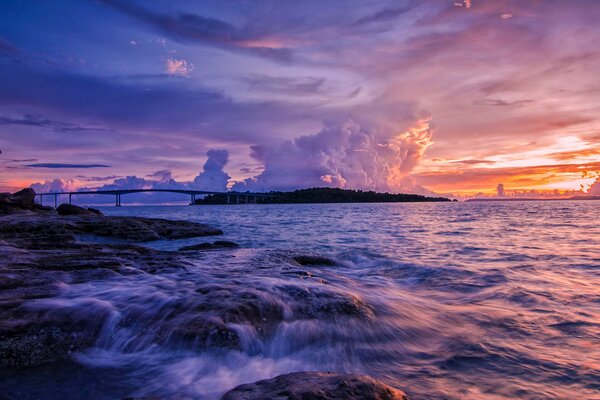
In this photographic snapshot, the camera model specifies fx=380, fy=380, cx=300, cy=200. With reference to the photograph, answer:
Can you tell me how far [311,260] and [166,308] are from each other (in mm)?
6751

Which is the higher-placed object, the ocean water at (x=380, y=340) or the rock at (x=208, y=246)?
the rock at (x=208, y=246)

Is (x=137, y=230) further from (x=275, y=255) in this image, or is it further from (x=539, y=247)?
(x=539, y=247)

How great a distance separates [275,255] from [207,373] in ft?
25.7

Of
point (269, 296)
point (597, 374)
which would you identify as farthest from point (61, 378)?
point (597, 374)

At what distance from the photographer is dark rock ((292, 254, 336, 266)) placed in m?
12.1

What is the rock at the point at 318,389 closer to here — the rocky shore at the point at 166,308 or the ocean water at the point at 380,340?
the rocky shore at the point at 166,308

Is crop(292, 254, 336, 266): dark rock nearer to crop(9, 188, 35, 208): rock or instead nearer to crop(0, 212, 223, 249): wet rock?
crop(0, 212, 223, 249): wet rock

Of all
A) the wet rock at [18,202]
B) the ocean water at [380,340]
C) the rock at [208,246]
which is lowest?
the ocean water at [380,340]

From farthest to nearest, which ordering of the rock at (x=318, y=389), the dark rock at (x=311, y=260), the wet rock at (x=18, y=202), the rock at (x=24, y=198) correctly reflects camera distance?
the rock at (x=24, y=198), the wet rock at (x=18, y=202), the dark rock at (x=311, y=260), the rock at (x=318, y=389)

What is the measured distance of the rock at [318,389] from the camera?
3.07 meters

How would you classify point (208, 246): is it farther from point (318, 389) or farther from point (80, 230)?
point (318, 389)

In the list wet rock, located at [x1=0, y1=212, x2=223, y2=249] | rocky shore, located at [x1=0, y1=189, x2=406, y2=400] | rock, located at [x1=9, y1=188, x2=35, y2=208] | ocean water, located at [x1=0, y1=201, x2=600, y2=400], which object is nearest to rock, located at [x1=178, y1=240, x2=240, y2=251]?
rocky shore, located at [x1=0, y1=189, x2=406, y2=400]

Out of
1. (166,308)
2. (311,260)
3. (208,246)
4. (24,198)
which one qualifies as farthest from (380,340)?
(24,198)

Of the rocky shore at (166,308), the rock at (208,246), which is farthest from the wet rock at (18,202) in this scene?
the rocky shore at (166,308)
